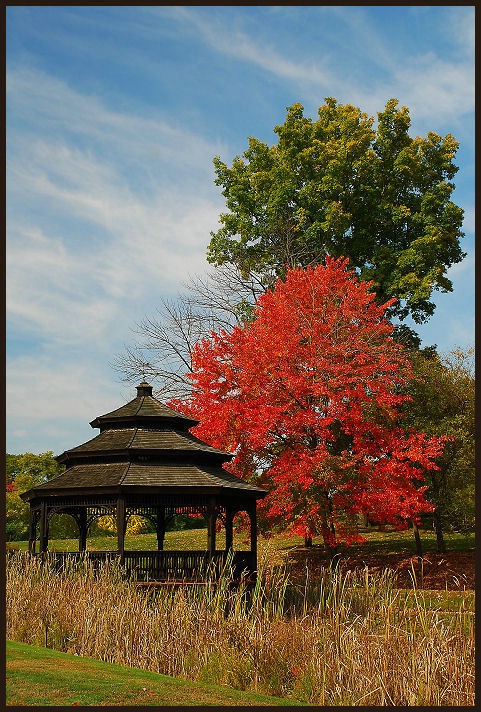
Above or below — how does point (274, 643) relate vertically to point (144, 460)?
below

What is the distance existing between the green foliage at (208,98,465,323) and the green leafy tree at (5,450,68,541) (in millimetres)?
15641

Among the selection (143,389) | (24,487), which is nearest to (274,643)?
(143,389)

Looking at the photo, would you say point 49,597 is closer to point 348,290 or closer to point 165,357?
point 348,290

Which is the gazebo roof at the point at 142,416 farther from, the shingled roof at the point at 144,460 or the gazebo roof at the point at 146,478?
the gazebo roof at the point at 146,478

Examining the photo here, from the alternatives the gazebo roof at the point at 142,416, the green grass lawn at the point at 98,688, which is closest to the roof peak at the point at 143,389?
the gazebo roof at the point at 142,416

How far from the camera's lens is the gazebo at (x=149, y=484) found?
59.4 feet

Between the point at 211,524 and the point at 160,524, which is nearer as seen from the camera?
the point at 211,524

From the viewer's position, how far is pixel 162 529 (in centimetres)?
2455

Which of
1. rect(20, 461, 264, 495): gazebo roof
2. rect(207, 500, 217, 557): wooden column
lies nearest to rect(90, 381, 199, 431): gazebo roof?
rect(20, 461, 264, 495): gazebo roof

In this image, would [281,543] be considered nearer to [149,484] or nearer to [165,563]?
[165,563]

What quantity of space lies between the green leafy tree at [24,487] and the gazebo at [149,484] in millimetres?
17065

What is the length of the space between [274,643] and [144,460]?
9.19 metres

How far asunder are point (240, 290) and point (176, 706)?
27922 mm

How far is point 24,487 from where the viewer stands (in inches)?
1641
